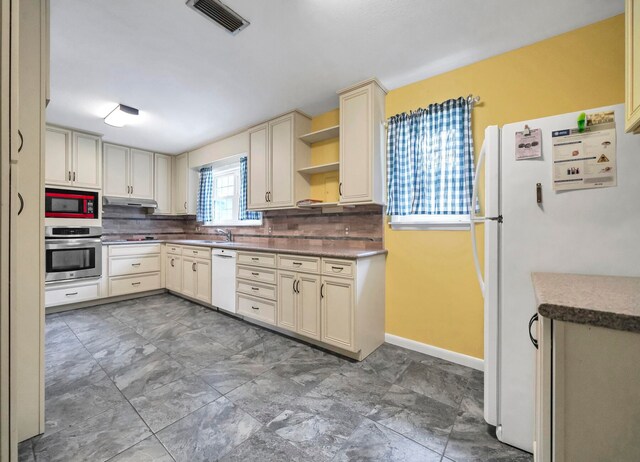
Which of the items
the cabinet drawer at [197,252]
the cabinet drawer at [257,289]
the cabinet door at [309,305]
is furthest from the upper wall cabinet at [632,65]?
the cabinet drawer at [197,252]

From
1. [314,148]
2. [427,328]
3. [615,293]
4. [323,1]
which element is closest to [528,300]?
[615,293]

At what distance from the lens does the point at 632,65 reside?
110 cm

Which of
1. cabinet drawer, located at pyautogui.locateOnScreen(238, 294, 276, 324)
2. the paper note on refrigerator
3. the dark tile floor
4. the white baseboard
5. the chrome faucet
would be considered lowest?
the dark tile floor

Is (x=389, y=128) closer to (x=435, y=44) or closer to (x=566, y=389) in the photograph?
(x=435, y=44)

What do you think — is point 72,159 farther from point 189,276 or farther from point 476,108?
point 476,108

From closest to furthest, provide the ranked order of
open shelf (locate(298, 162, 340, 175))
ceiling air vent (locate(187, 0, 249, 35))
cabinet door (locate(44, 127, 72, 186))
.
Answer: ceiling air vent (locate(187, 0, 249, 35))
open shelf (locate(298, 162, 340, 175))
cabinet door (locate(44, 127, 72, 186))

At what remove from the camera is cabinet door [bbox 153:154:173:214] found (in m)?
4.78

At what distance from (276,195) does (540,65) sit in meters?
2.63

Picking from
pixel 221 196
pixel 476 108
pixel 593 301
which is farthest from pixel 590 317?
pixel 221 196

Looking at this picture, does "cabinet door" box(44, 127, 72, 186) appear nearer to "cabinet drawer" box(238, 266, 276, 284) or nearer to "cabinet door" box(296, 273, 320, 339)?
"cabinet drawer" box(238, 266, 276, 284)

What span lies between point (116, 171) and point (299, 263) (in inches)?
146

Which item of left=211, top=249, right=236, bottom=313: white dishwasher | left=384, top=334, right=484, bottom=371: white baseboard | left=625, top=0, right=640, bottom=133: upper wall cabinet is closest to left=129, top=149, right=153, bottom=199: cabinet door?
left=211, top=249, right=236, bottom=313: white dishwasher

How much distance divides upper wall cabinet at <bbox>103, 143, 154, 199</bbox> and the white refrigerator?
503 centimetres

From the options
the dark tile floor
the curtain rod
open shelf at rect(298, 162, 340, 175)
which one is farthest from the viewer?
open shelf at rect(298, 162, 340, 175)
